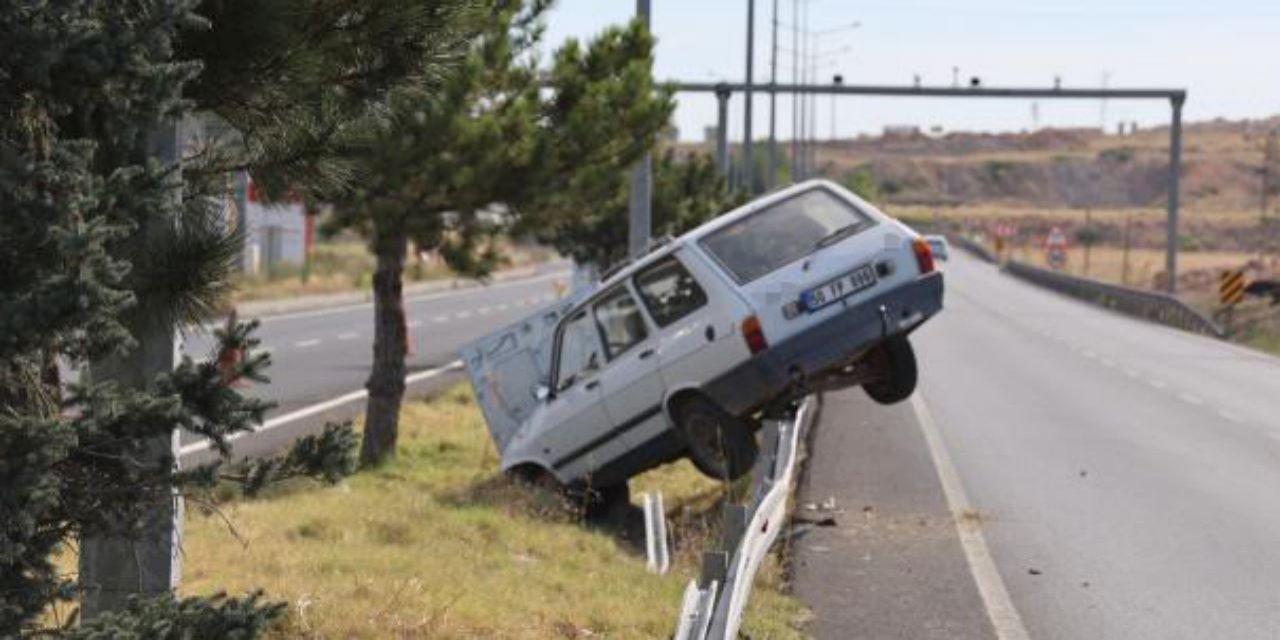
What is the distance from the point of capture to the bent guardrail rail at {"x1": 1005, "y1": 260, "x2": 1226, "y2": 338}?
136ft

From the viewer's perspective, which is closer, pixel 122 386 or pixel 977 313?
pixel 122 386

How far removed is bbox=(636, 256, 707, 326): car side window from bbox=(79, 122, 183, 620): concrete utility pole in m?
7.49

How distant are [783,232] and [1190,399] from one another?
36.6 feet

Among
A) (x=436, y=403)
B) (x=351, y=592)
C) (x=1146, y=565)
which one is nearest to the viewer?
(x=351, y=592)

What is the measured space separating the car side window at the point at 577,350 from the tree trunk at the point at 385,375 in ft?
7.42

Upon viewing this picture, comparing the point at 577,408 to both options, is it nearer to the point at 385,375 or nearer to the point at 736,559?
the point at 385,375

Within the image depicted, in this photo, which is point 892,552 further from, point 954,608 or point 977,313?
point 977,313

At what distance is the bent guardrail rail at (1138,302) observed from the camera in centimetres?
4155

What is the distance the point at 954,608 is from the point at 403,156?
537 centimetres

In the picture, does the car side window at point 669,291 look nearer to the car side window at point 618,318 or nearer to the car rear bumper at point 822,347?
the car side window at point 618,318

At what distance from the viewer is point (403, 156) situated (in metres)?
12.8

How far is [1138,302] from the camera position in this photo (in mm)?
48406

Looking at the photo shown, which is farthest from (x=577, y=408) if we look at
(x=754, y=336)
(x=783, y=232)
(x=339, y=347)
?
(x=339, y=347)

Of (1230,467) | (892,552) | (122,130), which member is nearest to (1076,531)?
(892,552)
